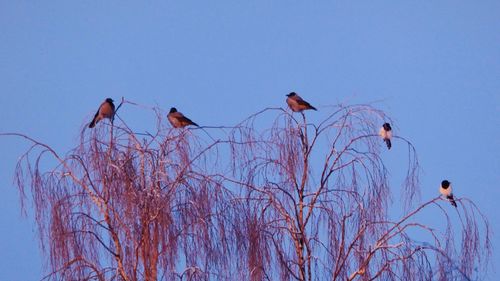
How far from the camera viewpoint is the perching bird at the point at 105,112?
4645 mm

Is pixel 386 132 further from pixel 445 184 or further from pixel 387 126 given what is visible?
pixel 445 184

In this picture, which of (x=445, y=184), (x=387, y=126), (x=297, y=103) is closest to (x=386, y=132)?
(x=387, y=126)

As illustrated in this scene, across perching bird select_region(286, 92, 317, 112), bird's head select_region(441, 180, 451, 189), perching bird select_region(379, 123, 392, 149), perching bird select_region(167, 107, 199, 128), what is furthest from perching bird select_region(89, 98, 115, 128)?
bird's head select_region(441, 180, 451, 189)

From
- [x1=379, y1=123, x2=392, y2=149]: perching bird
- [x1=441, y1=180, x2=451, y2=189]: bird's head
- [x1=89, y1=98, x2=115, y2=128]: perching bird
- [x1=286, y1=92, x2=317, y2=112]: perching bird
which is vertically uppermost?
[x1=286, y1=92, x2=317, y2=112]: perching bird

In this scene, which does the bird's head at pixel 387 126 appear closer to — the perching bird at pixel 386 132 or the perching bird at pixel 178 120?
the perching bird at pixel 386 132

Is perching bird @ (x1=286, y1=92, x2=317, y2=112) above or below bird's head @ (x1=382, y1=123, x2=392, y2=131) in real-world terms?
above

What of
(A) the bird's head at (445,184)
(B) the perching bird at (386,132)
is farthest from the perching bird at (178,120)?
(A) the bird's head at (445,184)

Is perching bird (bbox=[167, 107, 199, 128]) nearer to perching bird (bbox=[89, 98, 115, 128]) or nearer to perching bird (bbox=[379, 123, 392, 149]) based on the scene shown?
perching bird (bbox=[89, 98, 115, 128])

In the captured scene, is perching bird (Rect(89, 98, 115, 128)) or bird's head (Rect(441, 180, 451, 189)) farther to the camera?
bird's head (Rect(441, 180, 451, 189))

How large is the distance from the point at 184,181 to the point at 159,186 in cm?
12

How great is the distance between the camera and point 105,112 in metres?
4.74

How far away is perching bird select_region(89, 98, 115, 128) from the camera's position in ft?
15.2

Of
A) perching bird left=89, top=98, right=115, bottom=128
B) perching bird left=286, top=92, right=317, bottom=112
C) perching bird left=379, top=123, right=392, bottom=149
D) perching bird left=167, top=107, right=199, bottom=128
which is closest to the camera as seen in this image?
perching bird left=89, top=98, right=115, bottom=128

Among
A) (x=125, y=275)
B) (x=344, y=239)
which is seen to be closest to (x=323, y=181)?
(x=344, y=239)
